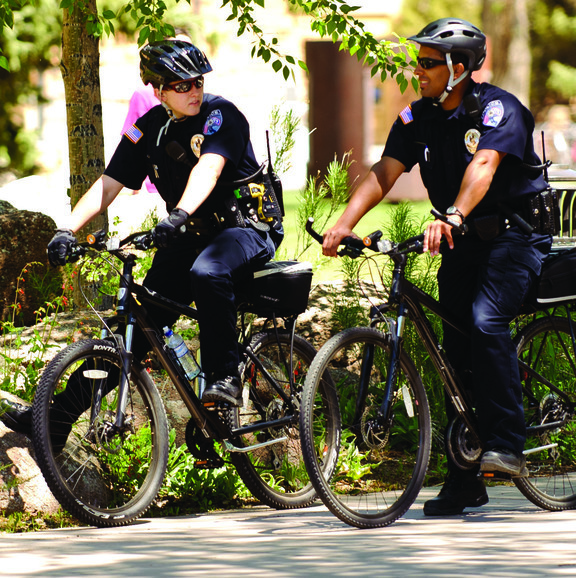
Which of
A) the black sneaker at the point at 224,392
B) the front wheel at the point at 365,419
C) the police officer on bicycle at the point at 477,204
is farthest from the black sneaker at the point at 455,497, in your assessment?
the black sneaker at the point at 224,392

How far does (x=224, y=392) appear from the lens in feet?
17.4

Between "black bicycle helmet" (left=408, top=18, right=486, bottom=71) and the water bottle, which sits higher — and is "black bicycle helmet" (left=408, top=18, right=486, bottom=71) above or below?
above

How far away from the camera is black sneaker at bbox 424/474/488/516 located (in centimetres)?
Result: 554

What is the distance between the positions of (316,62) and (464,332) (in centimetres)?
1794

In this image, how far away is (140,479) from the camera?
18.3ft

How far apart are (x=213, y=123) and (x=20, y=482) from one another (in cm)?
176

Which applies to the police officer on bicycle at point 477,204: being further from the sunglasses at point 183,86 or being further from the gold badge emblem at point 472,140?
the sunglasses at point 183,86

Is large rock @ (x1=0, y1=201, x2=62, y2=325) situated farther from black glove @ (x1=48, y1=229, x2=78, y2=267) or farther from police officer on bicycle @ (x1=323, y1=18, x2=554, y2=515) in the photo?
police officer on bicycle @ (x1=323, y1=18, x2=554, y2=515)

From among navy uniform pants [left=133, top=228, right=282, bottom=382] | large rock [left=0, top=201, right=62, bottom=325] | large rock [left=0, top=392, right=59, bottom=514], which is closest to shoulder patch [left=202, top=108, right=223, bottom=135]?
navy uniform pants [left=133, top=228, right=282, bottom=382]

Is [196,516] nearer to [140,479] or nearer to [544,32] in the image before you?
[140,479]

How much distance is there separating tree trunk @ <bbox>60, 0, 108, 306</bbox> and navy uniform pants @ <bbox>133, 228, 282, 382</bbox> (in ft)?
6.55

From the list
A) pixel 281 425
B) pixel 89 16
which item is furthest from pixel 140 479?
pixel 89 16

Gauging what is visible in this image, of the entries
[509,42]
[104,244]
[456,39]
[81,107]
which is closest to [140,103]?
[81,107]

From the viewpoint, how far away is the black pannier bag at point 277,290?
18.3ft
